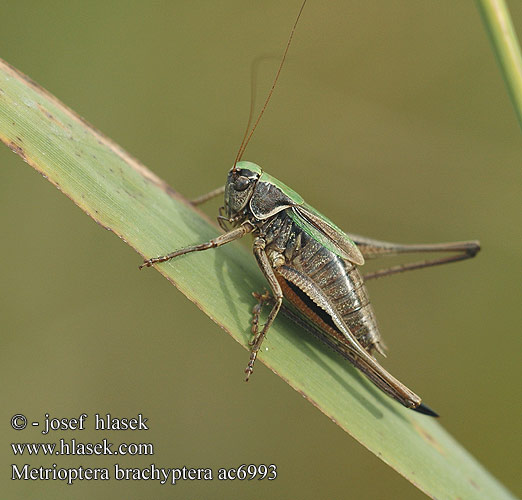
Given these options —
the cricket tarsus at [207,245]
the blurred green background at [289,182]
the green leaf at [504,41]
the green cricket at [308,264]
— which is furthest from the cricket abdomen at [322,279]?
the blurred green background at [289,182]

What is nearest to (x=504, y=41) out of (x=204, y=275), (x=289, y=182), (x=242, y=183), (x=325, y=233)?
(x=204, y=275)

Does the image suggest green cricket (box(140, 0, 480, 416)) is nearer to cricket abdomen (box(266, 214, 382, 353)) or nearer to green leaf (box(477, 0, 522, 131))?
cricket abdomen (box(266, 214, 382, 353))

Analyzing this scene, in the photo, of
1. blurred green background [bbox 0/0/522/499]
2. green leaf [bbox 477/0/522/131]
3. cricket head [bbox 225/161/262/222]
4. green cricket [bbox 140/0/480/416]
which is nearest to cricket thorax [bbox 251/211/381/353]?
green cricket [bbox 140/0/480/416]

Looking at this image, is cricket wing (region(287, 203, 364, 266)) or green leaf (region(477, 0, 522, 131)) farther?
cricket wing (region(287, 203, 364, 266))

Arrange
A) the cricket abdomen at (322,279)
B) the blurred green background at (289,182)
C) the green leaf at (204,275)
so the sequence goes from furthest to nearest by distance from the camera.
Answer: the blurred green background at (289,182) → the cricket abdomen at (322,279) → the green leaf at (204,275)

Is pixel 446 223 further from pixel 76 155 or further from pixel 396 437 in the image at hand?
pixel 76 155

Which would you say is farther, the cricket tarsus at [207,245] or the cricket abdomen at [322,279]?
the cricket abdomen at [322,279]

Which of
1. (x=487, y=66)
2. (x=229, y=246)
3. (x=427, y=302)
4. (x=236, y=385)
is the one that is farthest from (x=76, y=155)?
(x=487, y=66)

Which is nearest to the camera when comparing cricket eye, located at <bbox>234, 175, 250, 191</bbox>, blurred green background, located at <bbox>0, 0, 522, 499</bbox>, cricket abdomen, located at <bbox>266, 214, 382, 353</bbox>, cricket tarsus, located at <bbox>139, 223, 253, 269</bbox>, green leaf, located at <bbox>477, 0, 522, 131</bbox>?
green leaf, located at <bbox>477, 0, 522, 131</bbox>

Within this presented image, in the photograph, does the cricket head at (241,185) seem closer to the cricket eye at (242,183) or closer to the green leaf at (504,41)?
the cricket eye at (242,183)
